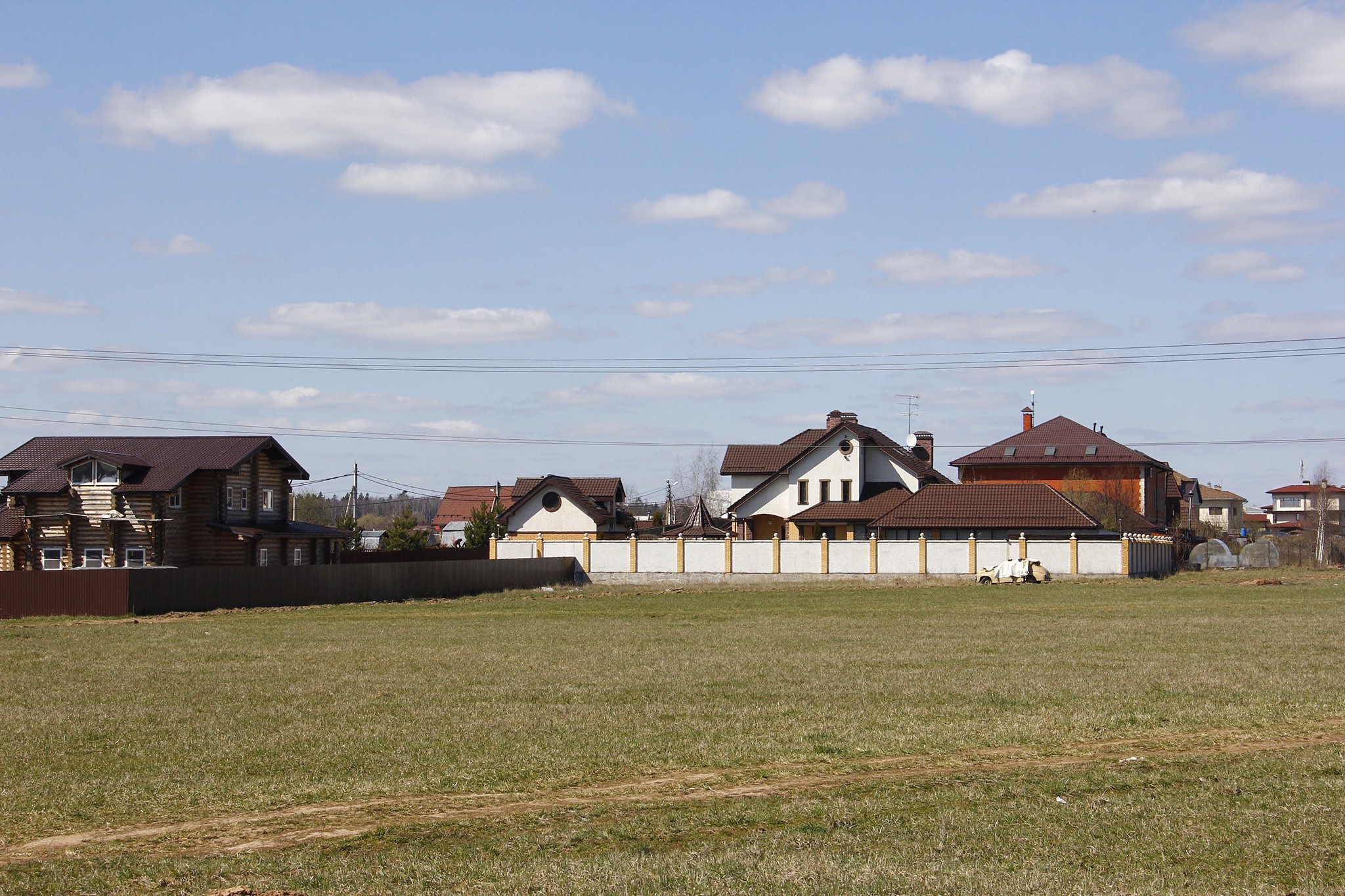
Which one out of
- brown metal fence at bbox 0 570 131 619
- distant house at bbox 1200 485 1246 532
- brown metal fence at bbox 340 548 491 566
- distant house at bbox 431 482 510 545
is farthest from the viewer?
distant house at bbox 1200 485 1246 532

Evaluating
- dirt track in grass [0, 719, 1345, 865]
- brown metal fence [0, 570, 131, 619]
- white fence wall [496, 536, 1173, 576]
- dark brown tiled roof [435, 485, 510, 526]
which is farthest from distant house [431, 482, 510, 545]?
dirt track in grass [0, 719, 1345, 865]

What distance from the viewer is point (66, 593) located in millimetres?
42438

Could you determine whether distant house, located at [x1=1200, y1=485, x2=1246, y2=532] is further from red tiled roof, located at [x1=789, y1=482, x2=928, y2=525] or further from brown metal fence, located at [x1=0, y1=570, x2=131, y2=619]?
brown metal fence, located at [x1=0, y1=570, x2=131, y2=619]

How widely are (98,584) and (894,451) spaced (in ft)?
169

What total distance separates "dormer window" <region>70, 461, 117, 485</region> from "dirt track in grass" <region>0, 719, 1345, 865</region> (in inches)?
1964

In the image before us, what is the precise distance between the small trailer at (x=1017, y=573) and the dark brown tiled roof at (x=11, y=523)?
143 feet

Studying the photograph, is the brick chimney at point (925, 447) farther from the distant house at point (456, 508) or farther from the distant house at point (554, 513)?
the distant house at point (456, 508)

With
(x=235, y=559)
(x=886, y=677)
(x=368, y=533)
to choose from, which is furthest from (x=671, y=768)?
(x=368, y=533)

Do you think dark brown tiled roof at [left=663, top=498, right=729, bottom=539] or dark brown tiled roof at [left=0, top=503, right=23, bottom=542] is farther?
dark brown tiled roof at [left=663, top=498, right=729, bottom=539]

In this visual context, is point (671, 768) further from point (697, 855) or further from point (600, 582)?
point (600, 582)

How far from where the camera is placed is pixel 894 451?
8181cm

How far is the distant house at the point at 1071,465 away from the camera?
3634 inches

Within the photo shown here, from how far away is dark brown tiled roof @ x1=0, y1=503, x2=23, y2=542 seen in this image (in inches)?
2256

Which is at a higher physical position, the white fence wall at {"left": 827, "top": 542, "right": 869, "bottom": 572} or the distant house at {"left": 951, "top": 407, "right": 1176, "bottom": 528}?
the distant house at {"left": 951, "top": 407, "right": 1176, "bottom": 528}
